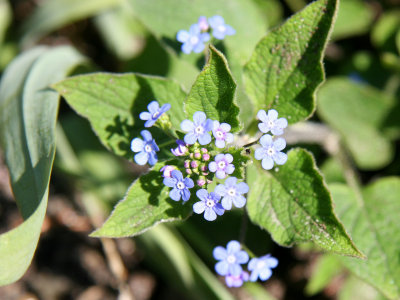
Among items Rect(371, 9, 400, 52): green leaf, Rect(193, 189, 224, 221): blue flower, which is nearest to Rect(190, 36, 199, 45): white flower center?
Rect(193, 189, 224, 221): blue flower

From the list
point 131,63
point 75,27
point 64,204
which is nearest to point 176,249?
point 64,204

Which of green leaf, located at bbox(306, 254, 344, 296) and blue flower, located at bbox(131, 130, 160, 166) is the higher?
blue flower, located at bbox(131, 130, 160, 166)

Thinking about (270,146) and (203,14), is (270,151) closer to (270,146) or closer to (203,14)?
(270,146)

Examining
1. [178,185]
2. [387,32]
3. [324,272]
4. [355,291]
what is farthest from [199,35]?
[355,291]

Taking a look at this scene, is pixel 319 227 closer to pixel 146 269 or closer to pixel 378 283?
pixel 378 283

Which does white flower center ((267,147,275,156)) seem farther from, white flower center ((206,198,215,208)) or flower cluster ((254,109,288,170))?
white flower center ((206,198,215,208))

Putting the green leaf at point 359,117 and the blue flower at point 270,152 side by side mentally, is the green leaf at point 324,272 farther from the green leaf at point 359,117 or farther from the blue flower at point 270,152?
the blue flower at point 270,152
